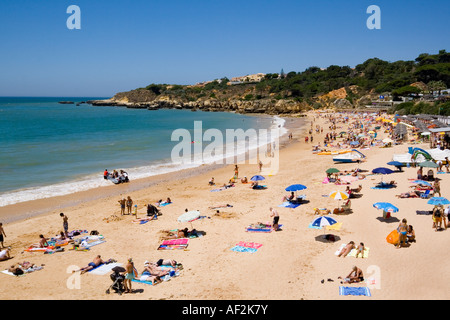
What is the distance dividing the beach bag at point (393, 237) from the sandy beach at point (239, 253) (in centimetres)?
19

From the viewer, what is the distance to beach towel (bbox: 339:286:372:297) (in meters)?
7.67

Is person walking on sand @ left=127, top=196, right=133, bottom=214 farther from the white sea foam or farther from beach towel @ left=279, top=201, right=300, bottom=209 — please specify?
beach towel @ left=279, top=201, right=300, bottom=209

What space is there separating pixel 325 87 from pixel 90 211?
295 feet

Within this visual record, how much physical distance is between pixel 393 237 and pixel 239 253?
185 inches

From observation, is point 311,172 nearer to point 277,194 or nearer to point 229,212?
point 277,194

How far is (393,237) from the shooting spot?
10039 mm

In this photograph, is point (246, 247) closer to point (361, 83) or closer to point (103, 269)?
point (103, 269)

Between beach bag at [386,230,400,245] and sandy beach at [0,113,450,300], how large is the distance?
194mm

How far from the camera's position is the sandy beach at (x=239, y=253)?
27.1 feet

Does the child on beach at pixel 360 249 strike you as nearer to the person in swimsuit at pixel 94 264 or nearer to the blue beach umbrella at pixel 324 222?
the blue beach umbrella at pixel 324 222

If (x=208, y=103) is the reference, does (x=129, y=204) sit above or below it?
below

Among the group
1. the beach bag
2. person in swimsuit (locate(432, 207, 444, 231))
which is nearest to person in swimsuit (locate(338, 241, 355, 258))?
the beach bag

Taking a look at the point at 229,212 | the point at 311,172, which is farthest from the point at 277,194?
the point at 311,172

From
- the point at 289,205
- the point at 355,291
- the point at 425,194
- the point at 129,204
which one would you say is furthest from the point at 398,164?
the point at 129,204
